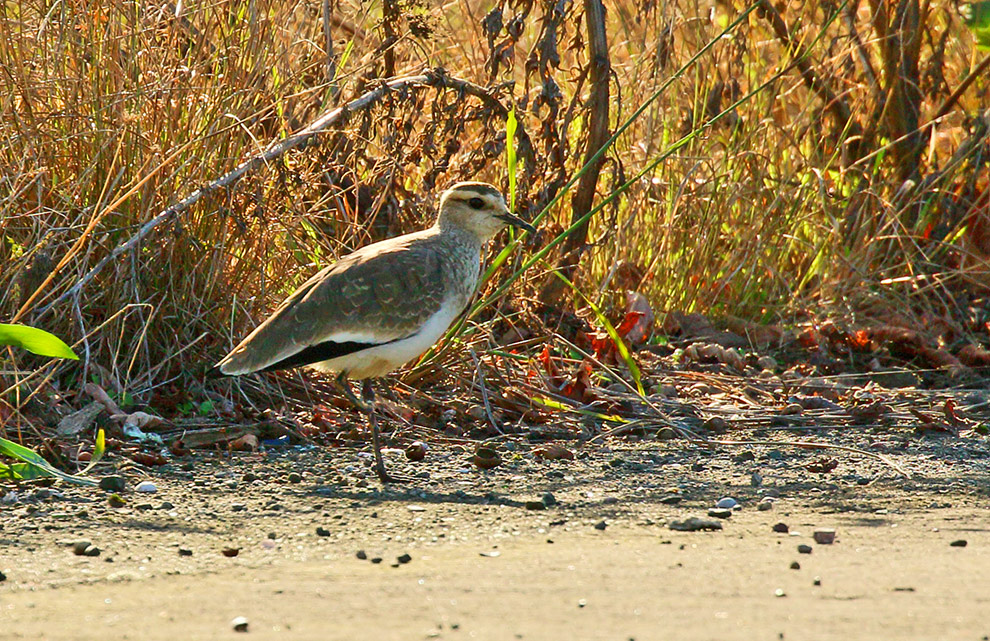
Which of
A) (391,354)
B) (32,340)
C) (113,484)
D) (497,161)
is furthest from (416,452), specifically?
(497,161)

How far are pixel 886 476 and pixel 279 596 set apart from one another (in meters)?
2.60

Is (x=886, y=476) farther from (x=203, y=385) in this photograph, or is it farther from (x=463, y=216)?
(x=203, y=385)

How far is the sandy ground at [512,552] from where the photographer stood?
135 inches

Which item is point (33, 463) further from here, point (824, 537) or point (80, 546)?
point (824, 537)

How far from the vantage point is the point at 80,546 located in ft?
13.5

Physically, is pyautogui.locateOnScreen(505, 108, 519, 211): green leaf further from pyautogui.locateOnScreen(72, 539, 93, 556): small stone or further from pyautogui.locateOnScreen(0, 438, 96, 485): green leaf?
pyautogui.locateOnScreen(72, 539, 93, 556): small stone

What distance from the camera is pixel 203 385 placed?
5.98 m

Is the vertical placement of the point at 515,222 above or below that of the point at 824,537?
above

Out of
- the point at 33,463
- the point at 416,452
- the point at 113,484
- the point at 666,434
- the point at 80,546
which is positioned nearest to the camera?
the point at 80,546

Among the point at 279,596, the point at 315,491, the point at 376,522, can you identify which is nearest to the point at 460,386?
the point at 315,491

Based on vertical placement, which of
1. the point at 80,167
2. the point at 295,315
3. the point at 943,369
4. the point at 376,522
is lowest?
the point at 943,369

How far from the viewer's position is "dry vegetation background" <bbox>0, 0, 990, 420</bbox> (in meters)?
5.85

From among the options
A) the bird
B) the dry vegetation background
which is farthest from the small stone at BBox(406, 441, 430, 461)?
the dry vegetation background

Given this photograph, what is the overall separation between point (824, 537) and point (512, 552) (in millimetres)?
975
